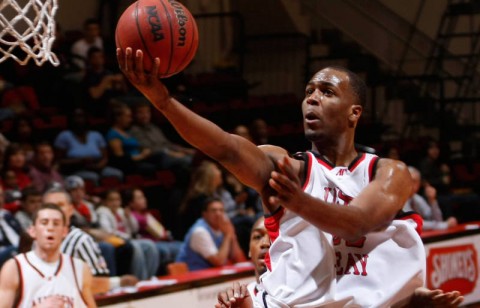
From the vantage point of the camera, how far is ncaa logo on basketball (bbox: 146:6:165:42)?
2.82m

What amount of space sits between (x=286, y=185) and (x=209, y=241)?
4.49 meters

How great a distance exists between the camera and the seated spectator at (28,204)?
6406mm

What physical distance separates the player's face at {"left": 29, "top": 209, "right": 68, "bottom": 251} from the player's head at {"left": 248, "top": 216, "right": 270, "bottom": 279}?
1.18m

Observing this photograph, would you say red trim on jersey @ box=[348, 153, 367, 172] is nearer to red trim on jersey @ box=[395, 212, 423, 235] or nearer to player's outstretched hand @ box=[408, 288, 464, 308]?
red trim on jersey @ box=[395, 212, 423, 235]

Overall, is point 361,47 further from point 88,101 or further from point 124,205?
point 124,205

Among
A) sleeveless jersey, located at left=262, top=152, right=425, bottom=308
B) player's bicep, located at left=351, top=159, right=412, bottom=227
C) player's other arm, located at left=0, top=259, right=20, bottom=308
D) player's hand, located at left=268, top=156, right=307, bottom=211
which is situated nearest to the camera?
player's hand, located at left=268, top=156, right=307, bottom=211

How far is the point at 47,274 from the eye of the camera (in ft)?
16.6

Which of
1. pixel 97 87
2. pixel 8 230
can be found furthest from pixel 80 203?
pixel 97 87

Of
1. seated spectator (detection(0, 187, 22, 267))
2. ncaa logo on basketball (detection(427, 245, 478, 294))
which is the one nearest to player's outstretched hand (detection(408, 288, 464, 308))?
seated spectator (detection(0, 187, 22, 267))

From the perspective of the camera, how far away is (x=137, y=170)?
28.8 feet

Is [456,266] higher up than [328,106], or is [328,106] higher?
[328,106]

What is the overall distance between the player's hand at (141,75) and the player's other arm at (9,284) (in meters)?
2.49

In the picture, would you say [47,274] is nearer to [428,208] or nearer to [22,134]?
[22,134]

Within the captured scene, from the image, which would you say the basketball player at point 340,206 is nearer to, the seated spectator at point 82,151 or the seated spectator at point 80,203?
the seated spectator at point 80,203
